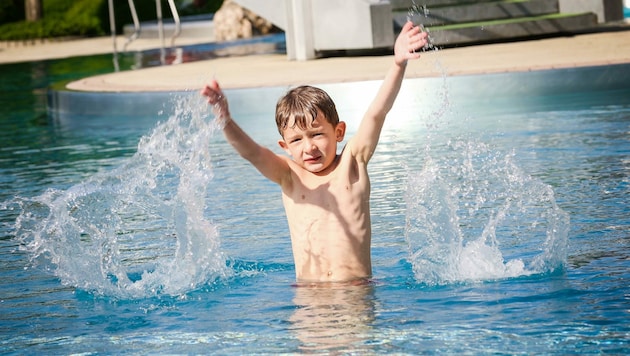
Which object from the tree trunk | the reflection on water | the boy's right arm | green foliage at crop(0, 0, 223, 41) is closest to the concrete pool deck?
the boy's right arm

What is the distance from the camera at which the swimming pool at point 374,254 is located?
378 cm

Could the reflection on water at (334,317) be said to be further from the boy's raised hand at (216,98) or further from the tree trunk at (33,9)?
the tree trunk at (33,9)

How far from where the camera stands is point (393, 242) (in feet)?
17.7

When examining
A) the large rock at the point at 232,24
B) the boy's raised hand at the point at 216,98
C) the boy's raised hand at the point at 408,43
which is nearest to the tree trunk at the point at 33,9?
the large rock at the point at 232,24

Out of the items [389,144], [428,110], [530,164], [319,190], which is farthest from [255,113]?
[319,190]

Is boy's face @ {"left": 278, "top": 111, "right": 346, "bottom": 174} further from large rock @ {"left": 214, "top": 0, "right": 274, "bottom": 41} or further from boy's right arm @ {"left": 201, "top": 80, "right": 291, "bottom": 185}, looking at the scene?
large rock @ {"left": 214, "top": 0, "right": 274, "bottom": 41}

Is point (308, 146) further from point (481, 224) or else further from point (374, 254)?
point (481, 224)

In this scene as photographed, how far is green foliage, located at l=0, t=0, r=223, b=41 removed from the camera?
1262 inches

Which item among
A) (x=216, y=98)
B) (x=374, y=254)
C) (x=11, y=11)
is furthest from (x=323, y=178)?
(x=11, y=11)

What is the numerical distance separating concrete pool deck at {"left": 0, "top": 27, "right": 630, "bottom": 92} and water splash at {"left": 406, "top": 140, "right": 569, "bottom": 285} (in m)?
3.12

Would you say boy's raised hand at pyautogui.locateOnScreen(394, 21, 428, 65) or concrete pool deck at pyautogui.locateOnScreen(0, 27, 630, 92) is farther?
concrete pool deck at pyautogui.locateOnScreen(0, 27, 630, 92)

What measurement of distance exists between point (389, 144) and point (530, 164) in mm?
1628

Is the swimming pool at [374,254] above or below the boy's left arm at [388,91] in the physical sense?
below

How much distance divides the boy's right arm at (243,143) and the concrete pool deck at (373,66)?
539 cm
